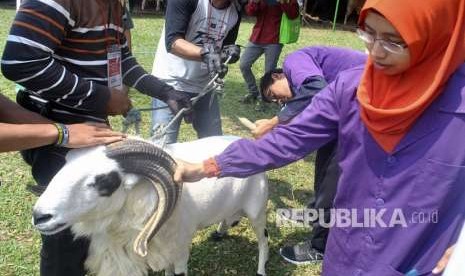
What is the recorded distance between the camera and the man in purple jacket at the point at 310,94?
2.75m

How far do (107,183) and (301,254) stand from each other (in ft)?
6.05

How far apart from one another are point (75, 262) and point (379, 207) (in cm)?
140

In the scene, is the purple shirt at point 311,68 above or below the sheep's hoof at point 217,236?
above

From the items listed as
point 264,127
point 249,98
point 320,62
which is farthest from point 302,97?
point 249,98

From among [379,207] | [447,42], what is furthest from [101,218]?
[447,42]

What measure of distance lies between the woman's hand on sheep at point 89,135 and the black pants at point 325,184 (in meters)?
1.62

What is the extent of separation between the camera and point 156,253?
2539mm

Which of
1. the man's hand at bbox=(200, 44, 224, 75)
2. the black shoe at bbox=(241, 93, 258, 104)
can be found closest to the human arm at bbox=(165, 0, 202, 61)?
the man's hand at bbox=(200, 44, 224, 75)

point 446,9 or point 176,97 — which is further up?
point 446,9

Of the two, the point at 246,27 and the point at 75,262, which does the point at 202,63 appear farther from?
the point at 246,27

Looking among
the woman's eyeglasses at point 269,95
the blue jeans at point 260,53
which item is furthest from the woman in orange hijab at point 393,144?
the blue jeans at point 260,53

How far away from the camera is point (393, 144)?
161 centimetres

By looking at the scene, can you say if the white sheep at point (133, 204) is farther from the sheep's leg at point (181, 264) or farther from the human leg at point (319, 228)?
the human leg at point (319, 228)

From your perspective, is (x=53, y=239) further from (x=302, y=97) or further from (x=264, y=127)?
(x=302, y=97)
